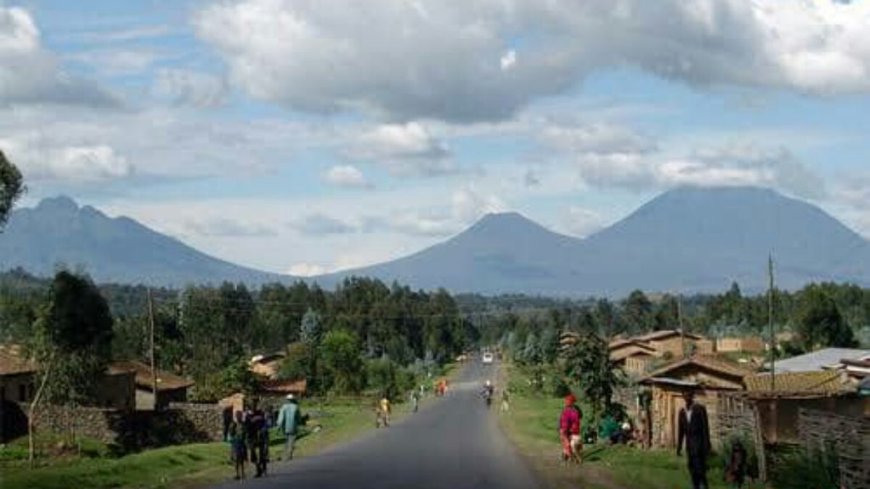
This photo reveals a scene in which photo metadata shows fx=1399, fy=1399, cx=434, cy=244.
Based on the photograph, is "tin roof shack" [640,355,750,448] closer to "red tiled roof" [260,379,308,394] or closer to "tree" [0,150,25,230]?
"tree" [0,150,25,230]

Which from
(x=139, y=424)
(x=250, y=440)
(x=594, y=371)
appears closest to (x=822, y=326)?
(x=594, y=371)

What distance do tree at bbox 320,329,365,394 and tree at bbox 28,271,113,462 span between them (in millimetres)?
46356

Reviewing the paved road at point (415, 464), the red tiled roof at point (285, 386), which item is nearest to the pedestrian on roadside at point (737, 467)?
the paved road at point (415, 464)

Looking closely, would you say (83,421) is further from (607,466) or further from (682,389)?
(607,466)

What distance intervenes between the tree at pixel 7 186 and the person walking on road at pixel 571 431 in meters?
21.0

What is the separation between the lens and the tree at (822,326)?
112 m

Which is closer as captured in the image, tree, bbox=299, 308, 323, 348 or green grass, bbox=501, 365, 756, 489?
green grass, bbox=501, 365, 756, 489

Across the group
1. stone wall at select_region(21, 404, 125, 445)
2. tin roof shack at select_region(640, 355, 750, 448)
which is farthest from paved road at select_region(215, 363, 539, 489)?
stone wall at select_region(21, 404, 125, 445)

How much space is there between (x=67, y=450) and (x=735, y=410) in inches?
1093

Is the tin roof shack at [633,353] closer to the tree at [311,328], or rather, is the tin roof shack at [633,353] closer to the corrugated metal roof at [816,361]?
the tree at [311,328]

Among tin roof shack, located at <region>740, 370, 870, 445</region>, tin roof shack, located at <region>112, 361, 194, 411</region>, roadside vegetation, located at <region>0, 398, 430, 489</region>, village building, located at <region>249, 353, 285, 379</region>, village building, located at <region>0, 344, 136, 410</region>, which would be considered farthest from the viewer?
village building, located at <region>249, 353, 285, 379</region>

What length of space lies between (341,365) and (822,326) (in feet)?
129

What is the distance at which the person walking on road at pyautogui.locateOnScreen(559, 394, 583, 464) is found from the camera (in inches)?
1250

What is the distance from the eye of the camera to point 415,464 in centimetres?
3111
